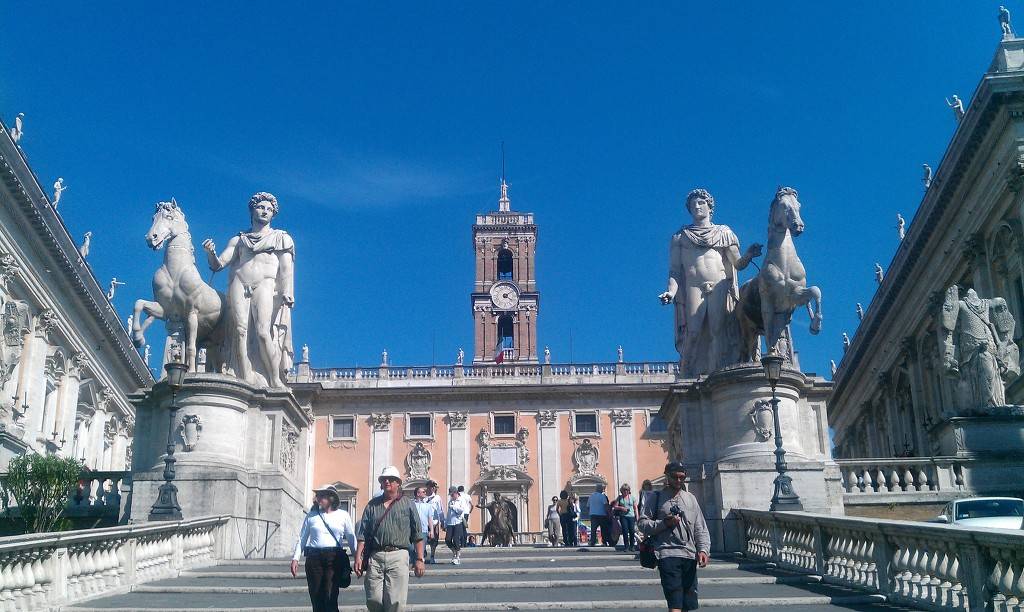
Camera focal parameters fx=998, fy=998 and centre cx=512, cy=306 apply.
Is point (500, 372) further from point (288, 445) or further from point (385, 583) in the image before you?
point (385, 583)

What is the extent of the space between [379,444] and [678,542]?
1638 inches

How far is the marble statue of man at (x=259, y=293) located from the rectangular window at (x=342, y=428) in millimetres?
28585

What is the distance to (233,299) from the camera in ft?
65.9

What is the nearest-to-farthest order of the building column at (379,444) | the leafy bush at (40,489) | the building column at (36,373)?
the leafy bush at (40,489) < the building column at (36,373) < the building column at (379,444)

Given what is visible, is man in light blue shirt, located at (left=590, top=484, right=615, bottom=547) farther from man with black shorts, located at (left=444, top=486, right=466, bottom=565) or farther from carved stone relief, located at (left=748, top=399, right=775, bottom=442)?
carved stone relief, located at (left=748, top=399, right=775, bottom=442)

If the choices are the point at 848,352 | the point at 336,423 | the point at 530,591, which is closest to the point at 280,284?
the point at 530,591

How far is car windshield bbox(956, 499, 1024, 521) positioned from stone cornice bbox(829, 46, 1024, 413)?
18981mm

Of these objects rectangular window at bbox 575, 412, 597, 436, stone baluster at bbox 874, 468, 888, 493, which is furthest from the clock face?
stone baluster at bbox 874, 468, 888, 493

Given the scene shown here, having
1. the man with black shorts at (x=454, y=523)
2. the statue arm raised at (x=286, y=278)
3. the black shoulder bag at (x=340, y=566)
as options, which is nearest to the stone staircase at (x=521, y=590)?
the black shoulder bag at (x=340, y=566)

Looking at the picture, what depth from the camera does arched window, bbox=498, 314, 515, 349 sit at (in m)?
79.2

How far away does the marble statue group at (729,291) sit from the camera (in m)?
18.4

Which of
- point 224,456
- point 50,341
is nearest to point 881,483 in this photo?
point 224,456

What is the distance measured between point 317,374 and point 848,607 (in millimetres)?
42259

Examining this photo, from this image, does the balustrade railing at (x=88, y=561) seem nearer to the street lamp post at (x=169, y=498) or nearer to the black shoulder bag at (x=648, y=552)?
the street lamp post at (x=169, y=498)
